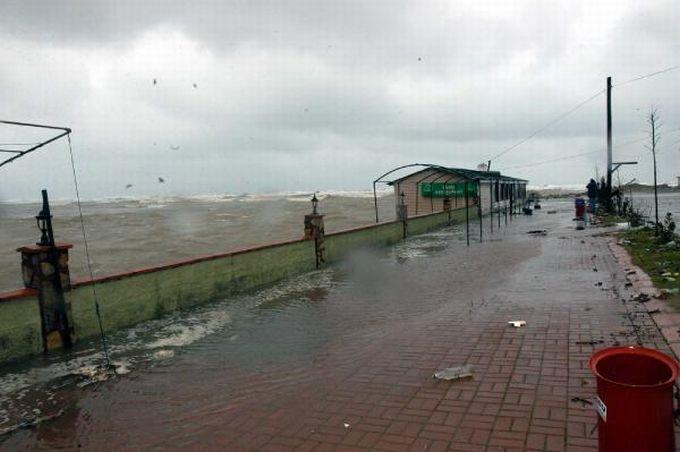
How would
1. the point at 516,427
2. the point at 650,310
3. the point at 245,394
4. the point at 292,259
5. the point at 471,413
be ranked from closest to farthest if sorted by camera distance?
the point at 516,427
the point at 471,413
the point at 245,394
the point at 650,310
the point at 292,259

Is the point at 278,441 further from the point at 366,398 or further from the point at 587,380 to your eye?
the point at 587,380

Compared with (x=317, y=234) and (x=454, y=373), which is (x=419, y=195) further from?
(x=454, y=373)

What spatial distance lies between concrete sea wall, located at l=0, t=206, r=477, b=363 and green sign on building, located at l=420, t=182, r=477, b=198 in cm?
1725

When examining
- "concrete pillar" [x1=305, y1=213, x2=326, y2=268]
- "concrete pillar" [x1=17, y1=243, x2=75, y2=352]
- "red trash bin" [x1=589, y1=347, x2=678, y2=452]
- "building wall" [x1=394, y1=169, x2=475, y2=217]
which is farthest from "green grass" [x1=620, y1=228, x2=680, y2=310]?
"building wall" [x1=394, y1=169, x2=475, y2=217]

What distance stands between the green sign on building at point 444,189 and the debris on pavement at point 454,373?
24.5 metres

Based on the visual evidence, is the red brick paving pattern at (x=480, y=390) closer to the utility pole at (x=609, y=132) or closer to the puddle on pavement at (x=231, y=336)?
the puddle on pavement at (x=231, y=336)

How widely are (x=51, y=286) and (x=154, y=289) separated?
184 cm

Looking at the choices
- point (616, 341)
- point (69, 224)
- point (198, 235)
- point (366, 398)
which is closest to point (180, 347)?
point (366, 398)

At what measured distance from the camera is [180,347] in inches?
265

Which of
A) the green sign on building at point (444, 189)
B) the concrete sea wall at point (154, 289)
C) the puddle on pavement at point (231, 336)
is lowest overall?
the puddle on pavement at point (231, 336)

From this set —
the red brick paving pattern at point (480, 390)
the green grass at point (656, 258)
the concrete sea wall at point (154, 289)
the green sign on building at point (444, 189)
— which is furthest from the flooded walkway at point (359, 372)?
the green sign on building at point (444, 189)

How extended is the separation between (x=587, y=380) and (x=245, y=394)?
334 centimetres

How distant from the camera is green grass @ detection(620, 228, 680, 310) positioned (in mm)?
7898

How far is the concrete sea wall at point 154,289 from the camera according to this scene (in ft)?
20.7
